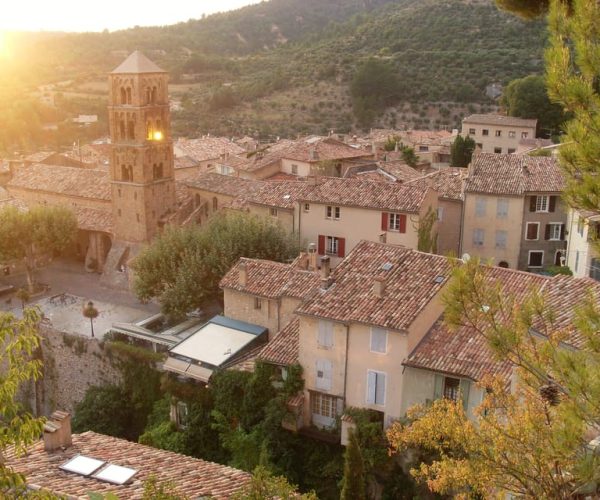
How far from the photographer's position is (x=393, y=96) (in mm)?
91500

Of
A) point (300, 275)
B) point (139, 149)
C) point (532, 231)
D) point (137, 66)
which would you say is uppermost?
point (137, 66)

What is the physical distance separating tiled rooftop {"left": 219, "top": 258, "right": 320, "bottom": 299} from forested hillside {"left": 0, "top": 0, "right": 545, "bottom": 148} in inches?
2334

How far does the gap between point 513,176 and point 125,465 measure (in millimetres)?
26800

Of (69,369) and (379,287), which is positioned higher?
(379,287)

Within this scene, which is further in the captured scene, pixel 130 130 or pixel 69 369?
pixel 130 130

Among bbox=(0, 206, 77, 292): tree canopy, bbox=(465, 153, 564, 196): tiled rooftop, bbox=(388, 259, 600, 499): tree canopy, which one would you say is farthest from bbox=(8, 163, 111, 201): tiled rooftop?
bbox=(388, 259, 600, 499): tree canopy

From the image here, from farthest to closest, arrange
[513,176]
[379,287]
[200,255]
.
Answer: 1. [513,176]
2. [200,255]
3. [379,287]

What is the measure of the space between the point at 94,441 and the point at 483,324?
12384mm

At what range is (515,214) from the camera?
36.8 metres

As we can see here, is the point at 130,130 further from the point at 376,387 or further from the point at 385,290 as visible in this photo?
the point at 376,387

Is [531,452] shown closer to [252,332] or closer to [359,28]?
[252,332]

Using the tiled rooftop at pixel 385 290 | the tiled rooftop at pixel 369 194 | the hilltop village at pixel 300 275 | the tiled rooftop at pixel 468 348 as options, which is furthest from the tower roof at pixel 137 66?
the tiled rooftop at pixel 468 348

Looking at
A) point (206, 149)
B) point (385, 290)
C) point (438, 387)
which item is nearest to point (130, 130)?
point (206, 149)

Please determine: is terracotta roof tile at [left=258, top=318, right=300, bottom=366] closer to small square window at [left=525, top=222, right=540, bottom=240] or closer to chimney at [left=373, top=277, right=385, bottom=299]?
chimney at [left=373, top=277, right=385, bottom=299]
